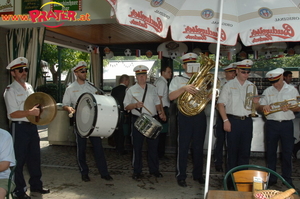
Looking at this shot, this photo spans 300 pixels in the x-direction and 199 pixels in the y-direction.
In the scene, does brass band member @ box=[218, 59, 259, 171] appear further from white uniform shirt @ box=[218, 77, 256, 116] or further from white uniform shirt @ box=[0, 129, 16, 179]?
Result: white uniform shirt @ box=[0, 129, 16, 179]

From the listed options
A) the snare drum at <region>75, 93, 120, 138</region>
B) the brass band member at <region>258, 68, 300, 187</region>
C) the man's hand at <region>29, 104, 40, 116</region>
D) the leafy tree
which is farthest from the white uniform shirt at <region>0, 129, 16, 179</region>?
the leafy tree

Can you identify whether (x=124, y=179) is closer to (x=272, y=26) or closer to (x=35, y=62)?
(x=35, y=62)

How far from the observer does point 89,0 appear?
6277 millimetres

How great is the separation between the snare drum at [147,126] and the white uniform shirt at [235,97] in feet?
3.42

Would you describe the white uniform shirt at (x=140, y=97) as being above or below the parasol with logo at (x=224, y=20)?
below

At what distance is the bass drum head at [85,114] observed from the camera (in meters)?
4.95

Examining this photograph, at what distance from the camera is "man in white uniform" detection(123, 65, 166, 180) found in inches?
224

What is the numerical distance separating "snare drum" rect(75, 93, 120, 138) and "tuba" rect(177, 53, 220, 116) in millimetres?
990

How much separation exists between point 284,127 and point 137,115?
2.28 meters

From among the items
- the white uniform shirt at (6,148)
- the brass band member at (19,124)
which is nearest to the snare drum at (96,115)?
the brass band member at (19,124)

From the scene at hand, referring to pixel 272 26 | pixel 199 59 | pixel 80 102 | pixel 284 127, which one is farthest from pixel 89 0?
pixel 284 127

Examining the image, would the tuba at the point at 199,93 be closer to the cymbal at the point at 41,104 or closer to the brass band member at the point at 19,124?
the cymbal at the point at 41,104

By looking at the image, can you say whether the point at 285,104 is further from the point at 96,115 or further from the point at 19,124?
the point at 19,124

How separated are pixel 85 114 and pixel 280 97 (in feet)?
9.55
